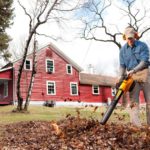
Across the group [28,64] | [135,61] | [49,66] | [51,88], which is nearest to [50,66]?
[49,66]

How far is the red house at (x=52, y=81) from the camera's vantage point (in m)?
42.3

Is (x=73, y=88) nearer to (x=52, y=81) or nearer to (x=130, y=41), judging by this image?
(x=52, y=81)

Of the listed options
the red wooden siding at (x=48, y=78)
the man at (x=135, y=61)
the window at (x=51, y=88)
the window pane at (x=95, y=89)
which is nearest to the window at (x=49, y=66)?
the red wooden siding at (x=48, y=78)

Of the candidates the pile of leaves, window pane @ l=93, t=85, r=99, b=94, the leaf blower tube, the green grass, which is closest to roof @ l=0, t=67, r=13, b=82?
window pane @ l=93, t=85, r=99, b=94

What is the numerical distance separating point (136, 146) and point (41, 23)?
63.9 feet

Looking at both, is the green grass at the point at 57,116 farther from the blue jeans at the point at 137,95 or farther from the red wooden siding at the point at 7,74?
the red wooden siding at the point at 7,74

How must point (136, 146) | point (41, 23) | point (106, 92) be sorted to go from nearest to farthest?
1. point (136, 146)
2. point (41, 23)
3. point (106, 92)

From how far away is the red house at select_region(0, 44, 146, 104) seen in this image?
42.3 meters

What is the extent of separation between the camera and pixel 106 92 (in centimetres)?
5131

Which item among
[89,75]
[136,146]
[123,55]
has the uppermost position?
[89,75]

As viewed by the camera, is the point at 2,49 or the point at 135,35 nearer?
the point at 135,35

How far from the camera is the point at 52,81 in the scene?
45125mm

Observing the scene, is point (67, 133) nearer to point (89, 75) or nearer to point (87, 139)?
point (87, 139)

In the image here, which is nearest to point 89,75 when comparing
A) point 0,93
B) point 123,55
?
point 0,93
